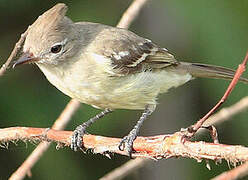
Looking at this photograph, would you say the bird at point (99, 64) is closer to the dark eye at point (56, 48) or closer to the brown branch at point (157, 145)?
the dark eye at point (56, 48)

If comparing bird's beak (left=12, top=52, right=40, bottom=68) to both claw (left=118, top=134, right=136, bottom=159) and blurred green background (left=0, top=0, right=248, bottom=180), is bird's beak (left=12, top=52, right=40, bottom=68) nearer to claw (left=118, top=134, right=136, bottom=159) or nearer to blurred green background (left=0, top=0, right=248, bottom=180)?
claw (left=118, top=134, right=136, bottom=159)

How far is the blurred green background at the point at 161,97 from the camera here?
12.0 ft

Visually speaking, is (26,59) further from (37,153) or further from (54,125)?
(37,153)

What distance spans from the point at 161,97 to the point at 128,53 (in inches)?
21.7

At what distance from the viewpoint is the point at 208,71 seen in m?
3.51

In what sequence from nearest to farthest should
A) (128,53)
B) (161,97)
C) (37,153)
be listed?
(37,153)
(128,53)
(161,97)

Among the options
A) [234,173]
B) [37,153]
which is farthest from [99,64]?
[234,173]

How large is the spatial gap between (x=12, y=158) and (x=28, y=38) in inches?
54.6

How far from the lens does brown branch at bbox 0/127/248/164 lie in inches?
67.5

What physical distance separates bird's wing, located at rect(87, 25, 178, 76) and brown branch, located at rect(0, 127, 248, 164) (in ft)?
2.28

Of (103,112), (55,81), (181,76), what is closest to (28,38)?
(55,81)

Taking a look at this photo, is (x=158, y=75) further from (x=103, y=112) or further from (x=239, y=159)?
(x=239, y=159)

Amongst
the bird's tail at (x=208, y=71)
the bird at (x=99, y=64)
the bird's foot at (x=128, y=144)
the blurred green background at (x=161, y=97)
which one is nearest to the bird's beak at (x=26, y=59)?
the bird at (x=99, y=64)

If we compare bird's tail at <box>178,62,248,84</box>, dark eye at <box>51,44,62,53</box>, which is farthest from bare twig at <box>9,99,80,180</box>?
bird's tail at <box>178,62,248,84</box>
